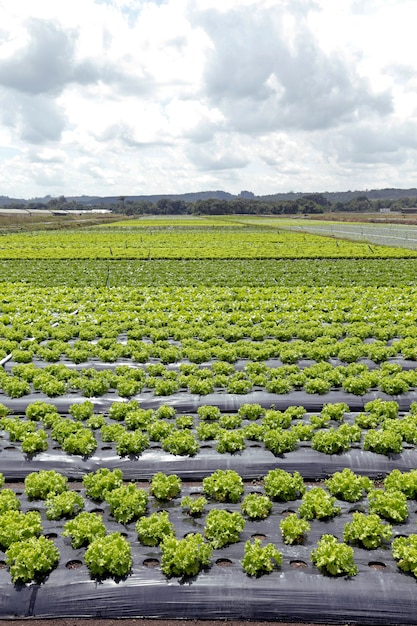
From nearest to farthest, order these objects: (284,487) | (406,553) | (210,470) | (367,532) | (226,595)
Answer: (226,595), (406,553), (367,532), (284,487), (210,470)

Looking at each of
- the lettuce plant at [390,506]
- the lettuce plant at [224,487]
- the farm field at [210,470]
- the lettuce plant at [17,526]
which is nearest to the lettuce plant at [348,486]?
the farm field at [210,470]

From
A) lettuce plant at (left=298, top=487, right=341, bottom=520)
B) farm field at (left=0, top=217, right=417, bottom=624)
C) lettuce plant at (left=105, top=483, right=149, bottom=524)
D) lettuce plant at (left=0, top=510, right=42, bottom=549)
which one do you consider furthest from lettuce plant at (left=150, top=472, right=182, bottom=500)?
lettuce plant at (left=298, top=487, right=341, bottom=520)

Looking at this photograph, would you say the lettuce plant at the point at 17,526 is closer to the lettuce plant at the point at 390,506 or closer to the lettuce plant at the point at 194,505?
the lettuce plant at the point at 194,505

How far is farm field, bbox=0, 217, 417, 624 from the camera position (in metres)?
6.11

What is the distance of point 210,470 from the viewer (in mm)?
8805

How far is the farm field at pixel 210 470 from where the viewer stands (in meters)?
6.11

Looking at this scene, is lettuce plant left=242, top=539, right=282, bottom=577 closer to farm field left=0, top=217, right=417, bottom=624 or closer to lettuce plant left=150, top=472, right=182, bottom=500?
farm field left=0, top=217, right=417, bottom=624

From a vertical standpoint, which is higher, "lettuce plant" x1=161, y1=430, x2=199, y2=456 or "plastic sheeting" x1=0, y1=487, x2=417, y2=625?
"lettuce plant" x1=161, y1=430, x2=199, y2=456

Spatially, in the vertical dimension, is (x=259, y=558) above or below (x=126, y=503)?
below

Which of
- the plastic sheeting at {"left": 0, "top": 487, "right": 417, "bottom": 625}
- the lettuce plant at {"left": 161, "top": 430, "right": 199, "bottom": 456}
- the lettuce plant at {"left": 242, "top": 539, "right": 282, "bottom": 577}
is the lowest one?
the plastic sheeting at {"left": 0, "top": 487, "right": 417, "bottom": 625}

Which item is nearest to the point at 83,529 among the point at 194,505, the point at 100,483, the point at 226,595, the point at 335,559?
the point at 100,483

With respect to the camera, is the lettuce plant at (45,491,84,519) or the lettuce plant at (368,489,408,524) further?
the lettuce plant at (45,491,84,519)

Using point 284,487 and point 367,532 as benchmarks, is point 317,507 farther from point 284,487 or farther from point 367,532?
point 367,532

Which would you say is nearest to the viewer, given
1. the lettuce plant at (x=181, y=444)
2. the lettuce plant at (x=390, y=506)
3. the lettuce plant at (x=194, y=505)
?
the lettuce plant at (x=390, y=506)
